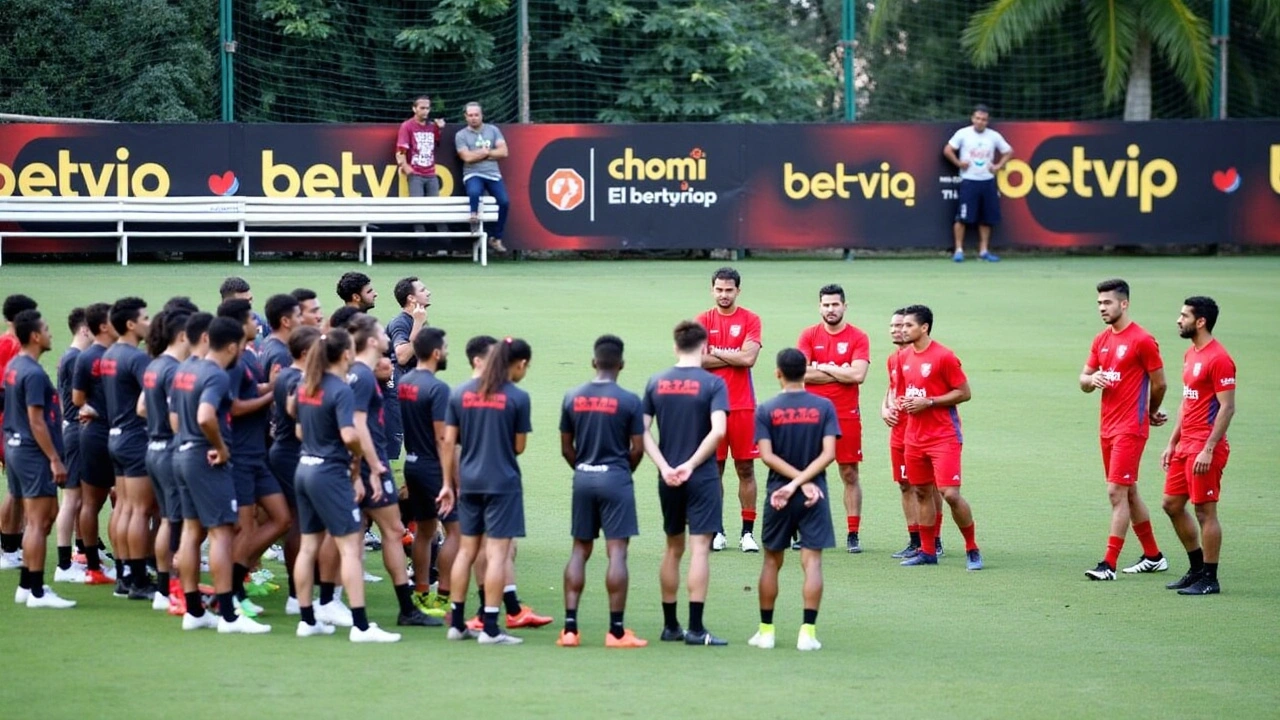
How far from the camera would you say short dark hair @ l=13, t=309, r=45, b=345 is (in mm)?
10844

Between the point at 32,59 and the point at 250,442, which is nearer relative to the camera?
the point at 250,442

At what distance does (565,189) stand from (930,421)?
15.0m

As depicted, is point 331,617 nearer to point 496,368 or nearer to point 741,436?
point 496,368

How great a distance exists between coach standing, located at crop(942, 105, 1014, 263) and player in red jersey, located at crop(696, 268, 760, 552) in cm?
1492

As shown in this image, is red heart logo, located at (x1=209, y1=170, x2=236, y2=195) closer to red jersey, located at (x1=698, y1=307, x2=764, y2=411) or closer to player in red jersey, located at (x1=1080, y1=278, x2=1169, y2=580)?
red jersey, located at (x1=698, y1=307, x2=764, y2=411)

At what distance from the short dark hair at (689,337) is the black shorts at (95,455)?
3950mm

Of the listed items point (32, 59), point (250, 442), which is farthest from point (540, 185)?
point (250, 442)

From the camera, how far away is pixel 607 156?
2672 centimetres

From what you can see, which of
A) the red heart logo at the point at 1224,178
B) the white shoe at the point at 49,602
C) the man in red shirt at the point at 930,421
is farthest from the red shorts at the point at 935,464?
the red heart logo at the point at 1224,178

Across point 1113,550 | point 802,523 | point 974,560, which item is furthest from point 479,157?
point 802,523

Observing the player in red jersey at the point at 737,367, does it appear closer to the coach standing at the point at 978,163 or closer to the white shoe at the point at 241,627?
the white shoe at the point at 241,627

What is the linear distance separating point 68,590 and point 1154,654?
7.03m

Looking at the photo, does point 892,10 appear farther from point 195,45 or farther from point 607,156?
point 195,45

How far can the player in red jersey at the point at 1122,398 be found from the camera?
12.0m
